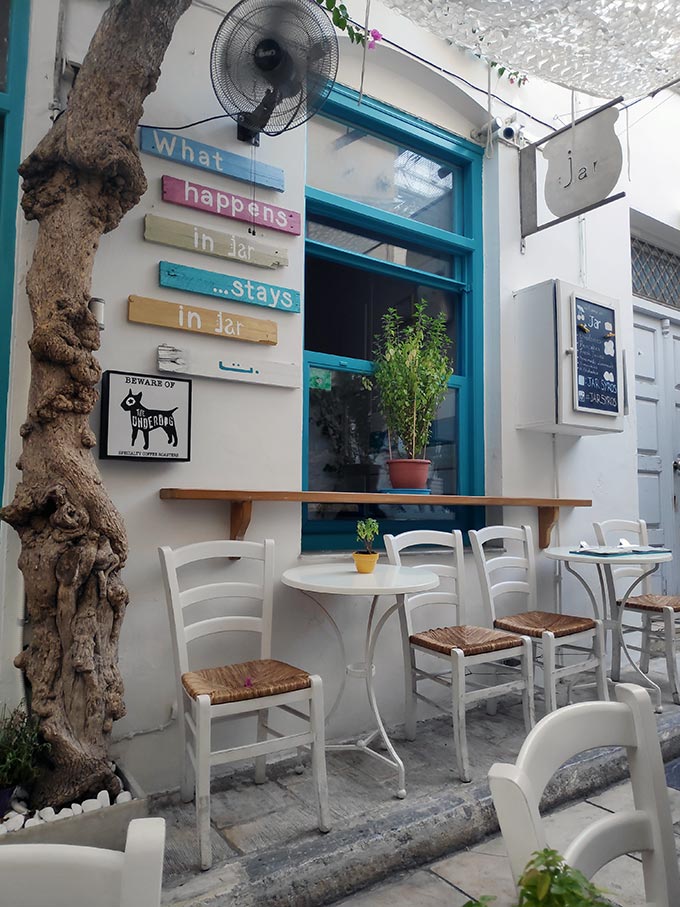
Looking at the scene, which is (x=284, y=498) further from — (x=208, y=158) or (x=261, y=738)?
(x=208, y=158)

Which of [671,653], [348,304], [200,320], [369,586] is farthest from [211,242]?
[671,653]

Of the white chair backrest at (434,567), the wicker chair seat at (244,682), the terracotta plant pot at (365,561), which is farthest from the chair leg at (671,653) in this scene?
the wicker chair seat at (244,682)

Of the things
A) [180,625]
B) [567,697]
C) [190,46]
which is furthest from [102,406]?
[567,697]

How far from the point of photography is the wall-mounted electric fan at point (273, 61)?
2.53 metres


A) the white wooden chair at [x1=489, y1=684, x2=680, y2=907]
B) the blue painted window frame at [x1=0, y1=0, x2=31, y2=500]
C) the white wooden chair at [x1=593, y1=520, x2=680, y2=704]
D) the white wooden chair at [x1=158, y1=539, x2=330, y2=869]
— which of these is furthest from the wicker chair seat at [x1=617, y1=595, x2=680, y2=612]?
the blue painted window frame at [x1=0, y1=0, x2=31, y2=500]

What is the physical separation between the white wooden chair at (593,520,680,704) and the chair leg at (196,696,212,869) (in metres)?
2.10

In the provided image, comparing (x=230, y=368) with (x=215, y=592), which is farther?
(x=230, y=368)

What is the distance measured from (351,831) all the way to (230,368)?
5.95 ft

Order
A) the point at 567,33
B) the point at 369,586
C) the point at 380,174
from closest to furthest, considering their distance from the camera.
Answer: the point at 369,586 → the point at 567,33 → the point at 380,174

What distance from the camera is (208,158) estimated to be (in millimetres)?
2738

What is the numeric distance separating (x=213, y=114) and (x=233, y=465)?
5.10 feet

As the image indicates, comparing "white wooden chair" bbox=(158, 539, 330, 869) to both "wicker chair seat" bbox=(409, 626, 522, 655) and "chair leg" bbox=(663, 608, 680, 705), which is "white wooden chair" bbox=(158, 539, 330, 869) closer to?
"wicker chair seat" bbox=(409, 626, 522, 655)

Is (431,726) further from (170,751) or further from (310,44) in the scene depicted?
(310,44)

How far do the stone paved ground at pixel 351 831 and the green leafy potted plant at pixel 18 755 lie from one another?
501 millimetres
